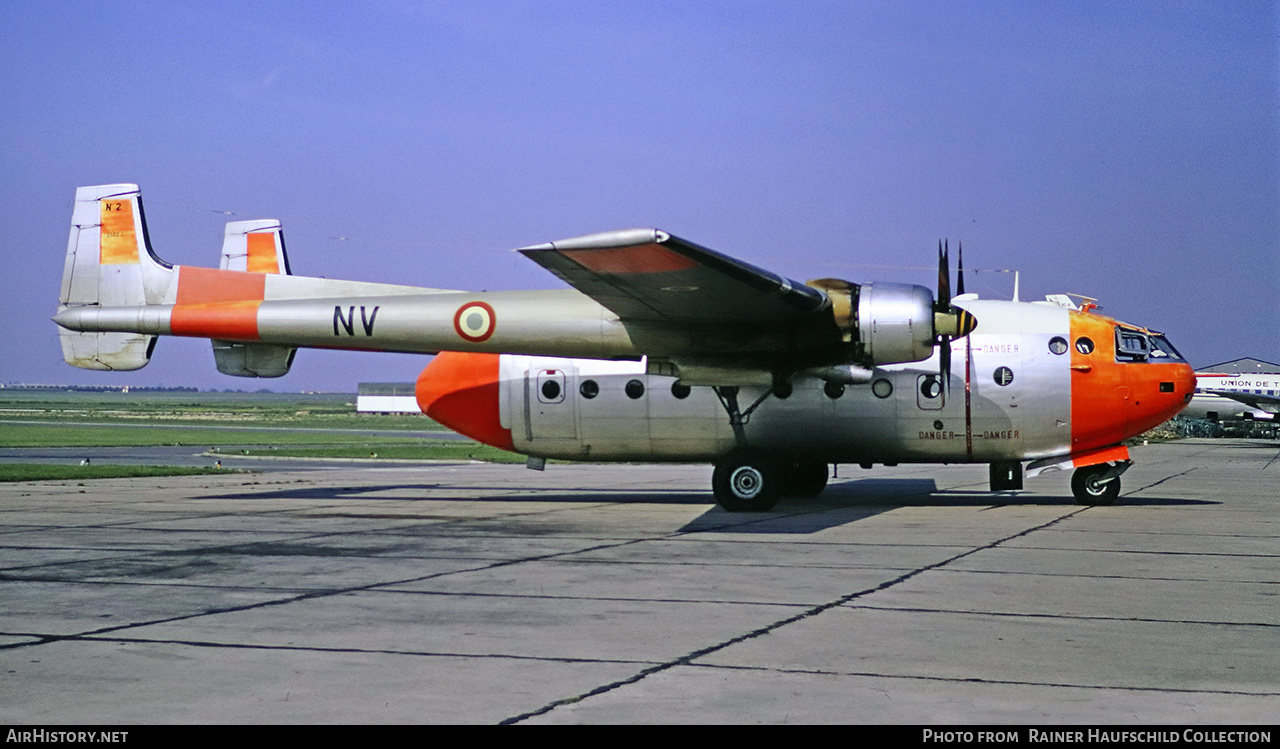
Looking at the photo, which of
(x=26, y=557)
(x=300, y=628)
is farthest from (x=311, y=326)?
(x=300, y=628)

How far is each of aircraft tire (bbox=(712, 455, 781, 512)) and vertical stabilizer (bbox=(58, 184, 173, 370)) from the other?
11.7 metres

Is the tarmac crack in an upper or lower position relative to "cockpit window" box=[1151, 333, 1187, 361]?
lower

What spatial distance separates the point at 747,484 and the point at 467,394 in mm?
6524

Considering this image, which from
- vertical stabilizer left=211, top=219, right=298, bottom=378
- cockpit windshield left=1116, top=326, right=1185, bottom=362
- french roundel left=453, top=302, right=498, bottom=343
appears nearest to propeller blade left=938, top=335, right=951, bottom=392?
cockpit windshield left=1116, top=326, right=1185, bottom=362

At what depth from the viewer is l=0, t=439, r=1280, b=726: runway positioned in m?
6.78

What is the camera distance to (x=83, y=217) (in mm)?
23344

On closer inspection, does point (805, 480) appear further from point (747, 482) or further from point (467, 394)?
point (467, 394)

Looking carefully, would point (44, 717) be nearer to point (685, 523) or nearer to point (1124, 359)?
point (685, 523)

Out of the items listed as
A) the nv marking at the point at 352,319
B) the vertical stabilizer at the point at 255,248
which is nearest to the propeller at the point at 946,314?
the nv marking at the point at 352,319

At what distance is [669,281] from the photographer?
1645 centimetres

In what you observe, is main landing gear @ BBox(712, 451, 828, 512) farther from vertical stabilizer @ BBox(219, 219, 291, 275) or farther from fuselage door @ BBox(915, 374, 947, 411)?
vertical stabilizer @ BBox(219, 219, 291, 275)

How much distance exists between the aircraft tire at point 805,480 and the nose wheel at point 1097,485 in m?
4.98

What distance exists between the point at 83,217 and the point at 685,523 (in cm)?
1448

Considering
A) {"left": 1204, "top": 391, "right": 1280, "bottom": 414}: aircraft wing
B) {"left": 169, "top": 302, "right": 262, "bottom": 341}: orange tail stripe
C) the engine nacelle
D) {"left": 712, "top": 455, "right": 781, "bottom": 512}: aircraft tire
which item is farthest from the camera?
{"left": 1204, "top": 391, "right": 1280, "bottom": 414}: aircraft wing
